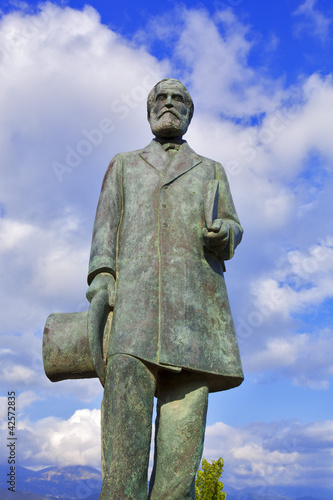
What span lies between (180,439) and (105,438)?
0.72 meters

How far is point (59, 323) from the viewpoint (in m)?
5.95

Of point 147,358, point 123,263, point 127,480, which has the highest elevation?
point 123,263

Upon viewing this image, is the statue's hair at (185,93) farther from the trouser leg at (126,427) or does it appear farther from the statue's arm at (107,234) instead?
the trouser leg at (126,427)

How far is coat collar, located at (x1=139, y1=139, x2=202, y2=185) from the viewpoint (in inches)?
258

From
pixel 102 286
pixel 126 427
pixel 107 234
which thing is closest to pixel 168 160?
pixel 107 234

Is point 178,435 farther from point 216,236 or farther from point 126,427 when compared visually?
point 216,236

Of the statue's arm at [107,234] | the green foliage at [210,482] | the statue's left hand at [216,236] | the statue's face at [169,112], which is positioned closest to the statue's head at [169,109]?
the statue's face at [169,112]

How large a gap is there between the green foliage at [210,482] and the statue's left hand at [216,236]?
1123 centimetres

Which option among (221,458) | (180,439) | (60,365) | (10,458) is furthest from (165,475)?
(221,458)

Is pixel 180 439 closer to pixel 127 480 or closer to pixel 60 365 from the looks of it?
pixel 127 480

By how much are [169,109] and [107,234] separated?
178cm

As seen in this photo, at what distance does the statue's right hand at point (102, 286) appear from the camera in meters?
5.90

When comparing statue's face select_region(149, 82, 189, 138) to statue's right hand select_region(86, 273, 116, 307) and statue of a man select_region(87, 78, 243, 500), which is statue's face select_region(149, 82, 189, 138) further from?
statue's right hand select_region(86, 273, 116, 307)

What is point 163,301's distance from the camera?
5.71 metres
